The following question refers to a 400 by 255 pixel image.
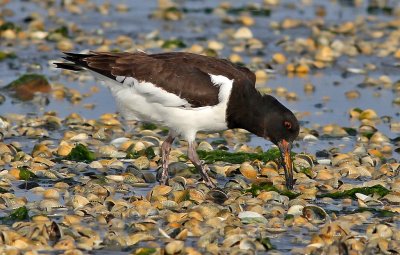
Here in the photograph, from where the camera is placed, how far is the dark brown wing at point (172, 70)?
8977 mm

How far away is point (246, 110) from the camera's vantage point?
9.17m

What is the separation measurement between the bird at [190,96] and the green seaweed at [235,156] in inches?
26.3

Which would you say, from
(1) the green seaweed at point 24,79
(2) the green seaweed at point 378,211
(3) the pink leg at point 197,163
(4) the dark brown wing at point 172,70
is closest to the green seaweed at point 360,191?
(2) the green seaweed at point 378,211

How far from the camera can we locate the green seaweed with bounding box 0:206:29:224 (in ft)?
25.3

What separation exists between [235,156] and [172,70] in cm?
137

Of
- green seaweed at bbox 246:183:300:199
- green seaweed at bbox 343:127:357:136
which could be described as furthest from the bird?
green seaweed at bbox 343:127:357:136

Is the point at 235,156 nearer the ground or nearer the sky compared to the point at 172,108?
nearer the ground

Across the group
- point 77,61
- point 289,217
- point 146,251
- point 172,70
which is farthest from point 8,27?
point 146,251

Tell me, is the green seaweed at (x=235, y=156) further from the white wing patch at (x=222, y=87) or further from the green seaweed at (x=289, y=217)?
the green seaweed at (x=289, y=217)

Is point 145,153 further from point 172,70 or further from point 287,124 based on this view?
point 287,124

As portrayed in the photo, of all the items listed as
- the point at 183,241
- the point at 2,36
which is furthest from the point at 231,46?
the point at 183,241

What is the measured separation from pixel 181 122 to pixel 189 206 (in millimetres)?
1088

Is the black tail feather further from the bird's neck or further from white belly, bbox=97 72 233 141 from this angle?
the bird's neck

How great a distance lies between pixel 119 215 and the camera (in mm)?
7949
